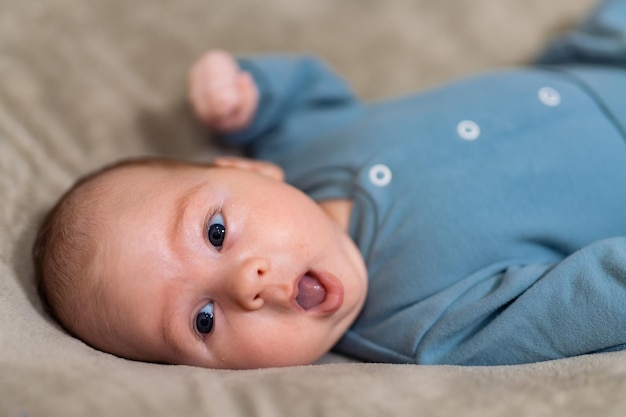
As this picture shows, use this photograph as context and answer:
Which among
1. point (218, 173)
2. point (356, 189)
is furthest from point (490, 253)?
point (218, 173)

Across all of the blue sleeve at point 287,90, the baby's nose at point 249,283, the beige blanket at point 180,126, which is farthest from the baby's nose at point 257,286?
the blue sleeve at point 287,90

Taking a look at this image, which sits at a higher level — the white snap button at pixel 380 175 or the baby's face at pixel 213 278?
the white snap button at pixel 380 175

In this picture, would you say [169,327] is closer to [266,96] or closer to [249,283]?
[249,283]

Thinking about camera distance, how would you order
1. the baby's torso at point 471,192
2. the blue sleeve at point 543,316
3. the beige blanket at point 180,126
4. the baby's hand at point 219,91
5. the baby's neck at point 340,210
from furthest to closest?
the baby's hand at point 219,91
the baby's neck at point 340,210
the baby's torso at point 471,192
the blue sleeve at point 543,316
the beige blanket at point 180,126

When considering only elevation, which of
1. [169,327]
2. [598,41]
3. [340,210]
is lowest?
[169,327]

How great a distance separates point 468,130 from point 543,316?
1.12 ft

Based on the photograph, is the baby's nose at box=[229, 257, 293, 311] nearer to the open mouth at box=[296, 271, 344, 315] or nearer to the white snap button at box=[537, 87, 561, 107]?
the open mouth at box=[296, 271, 344, 315]

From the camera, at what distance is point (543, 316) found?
0.82m

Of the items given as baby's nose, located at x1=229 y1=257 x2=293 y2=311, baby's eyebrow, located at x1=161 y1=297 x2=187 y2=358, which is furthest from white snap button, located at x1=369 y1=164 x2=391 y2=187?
baby's eyebrow, located at x1=161 y1=297 x2=187 y2=358

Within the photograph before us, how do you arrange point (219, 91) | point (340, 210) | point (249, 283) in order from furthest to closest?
point (219, 91) → point (340, 210) → point (249, 283)

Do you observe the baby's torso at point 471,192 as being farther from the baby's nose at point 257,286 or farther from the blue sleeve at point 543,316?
the baby's nose at point 257,286

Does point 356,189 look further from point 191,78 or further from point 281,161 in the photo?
point 191,78

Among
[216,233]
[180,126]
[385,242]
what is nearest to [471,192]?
[385,242]

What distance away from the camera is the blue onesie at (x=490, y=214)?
82 cm
